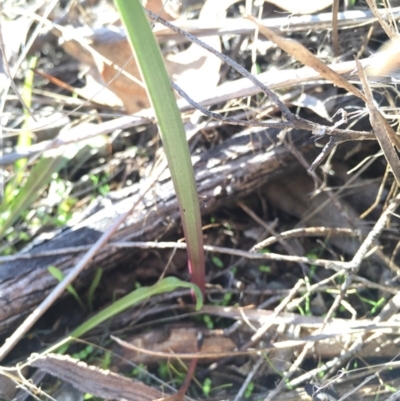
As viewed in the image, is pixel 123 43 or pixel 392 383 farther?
pixel 123 43

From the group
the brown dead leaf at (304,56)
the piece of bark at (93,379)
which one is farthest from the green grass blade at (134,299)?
the brown dead leaf at (304,56)

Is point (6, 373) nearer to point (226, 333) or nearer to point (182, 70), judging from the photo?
point (226, 333)

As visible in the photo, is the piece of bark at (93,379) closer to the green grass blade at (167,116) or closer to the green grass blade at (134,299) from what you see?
the green grass blade at (134,299)

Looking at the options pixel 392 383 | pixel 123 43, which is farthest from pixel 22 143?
pixel 392 383

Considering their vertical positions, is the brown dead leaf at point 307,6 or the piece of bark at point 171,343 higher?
the brown dead leaf at point 307,6

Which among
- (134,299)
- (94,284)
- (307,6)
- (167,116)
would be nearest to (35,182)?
(94,284)

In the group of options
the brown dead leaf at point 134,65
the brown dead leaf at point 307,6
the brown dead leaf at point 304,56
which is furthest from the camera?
the brown dead leaf at point 134,65
